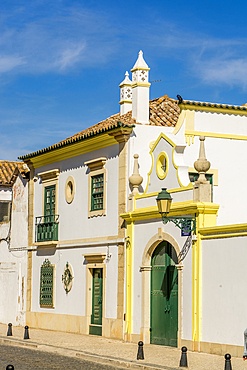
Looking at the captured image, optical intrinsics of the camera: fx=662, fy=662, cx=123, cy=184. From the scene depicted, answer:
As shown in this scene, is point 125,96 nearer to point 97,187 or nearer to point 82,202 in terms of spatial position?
point 97,187

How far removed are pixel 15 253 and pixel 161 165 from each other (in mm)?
10340

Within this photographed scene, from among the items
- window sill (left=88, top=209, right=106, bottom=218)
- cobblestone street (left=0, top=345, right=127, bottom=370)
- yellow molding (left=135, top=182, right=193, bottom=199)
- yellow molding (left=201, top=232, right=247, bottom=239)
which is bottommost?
cobblestone street (left=0, top=345, right=127, bottom=370)

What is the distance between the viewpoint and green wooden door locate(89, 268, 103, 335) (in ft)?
67.9

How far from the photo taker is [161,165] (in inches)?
731

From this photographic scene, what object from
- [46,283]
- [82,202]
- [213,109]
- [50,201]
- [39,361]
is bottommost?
[39,361]

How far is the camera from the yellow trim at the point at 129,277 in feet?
62.1

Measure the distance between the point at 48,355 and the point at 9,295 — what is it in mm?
10920

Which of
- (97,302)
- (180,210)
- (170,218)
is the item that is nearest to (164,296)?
(170,218)

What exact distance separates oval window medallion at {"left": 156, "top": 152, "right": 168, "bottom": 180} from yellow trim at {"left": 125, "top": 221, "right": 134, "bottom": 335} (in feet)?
5.89

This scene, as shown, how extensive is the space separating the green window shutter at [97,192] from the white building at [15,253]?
Result: 5329 mm

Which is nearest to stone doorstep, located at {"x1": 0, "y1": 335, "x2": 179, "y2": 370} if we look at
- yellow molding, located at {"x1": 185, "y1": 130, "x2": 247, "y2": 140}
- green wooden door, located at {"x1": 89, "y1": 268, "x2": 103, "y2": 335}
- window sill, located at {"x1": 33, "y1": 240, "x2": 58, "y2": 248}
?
green wooden door, located at {"x1": 89, "y1": 268, "x2": 103, "y2": 335}

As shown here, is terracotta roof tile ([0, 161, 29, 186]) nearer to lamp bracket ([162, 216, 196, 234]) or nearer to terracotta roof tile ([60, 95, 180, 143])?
terracotta roof tile ([60, 95, 180, 143])

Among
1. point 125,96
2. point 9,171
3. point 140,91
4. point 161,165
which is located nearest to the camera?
point 161,165

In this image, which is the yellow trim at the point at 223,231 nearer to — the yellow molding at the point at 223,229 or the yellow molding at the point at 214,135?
the yellow molding at the point at 223,229
